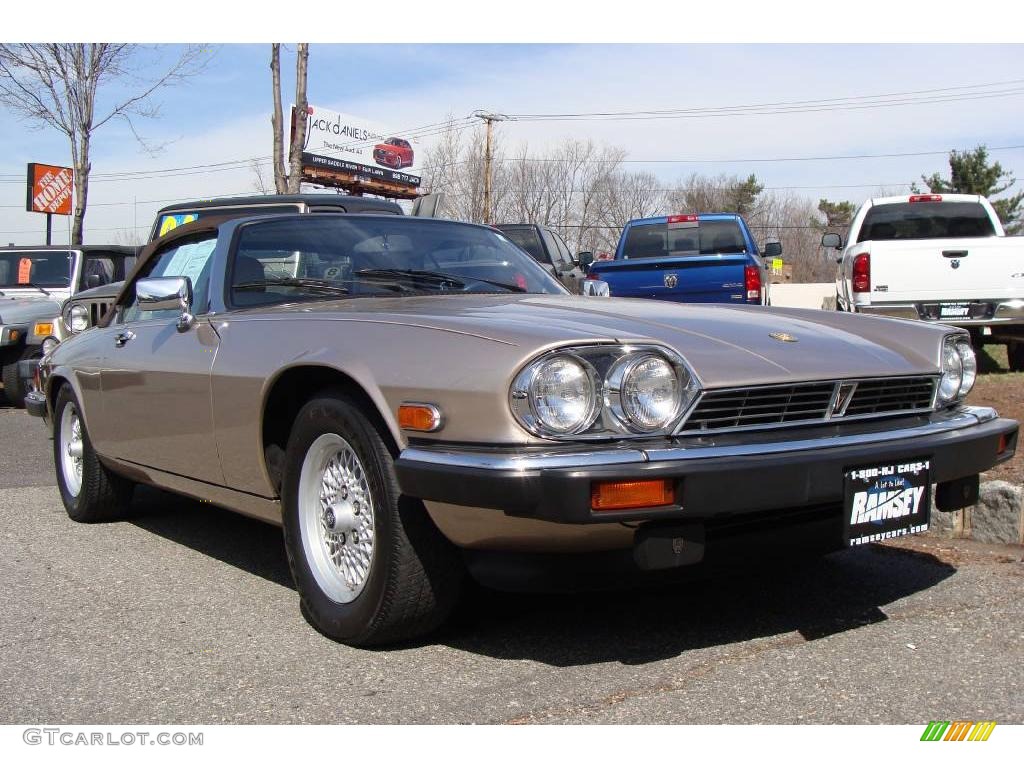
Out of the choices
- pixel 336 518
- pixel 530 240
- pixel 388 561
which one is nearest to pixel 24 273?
pixel 530 240

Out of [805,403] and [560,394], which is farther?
[805,403]

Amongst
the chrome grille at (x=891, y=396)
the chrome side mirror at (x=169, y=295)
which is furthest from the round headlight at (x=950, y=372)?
the chrome side mirror at (x=169, y=295)

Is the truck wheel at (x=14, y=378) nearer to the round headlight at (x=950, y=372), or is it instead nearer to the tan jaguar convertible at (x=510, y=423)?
the tan jaguar convertible at (x=510, y=423)

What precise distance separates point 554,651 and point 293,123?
16.0 m

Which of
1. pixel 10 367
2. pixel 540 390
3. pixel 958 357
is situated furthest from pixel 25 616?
pixel 10 367

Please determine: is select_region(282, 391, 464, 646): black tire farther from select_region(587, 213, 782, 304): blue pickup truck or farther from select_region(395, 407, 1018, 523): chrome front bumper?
select_region(587, 213, 782, 304): blue pickup truck

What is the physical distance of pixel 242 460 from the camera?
3.76 meters

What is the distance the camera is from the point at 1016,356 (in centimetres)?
1038

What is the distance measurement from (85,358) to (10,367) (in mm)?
6513

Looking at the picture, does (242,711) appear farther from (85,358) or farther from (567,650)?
(85,358)

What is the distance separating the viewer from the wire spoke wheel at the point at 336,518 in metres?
3.29

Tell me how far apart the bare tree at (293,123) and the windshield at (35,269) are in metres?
5.12

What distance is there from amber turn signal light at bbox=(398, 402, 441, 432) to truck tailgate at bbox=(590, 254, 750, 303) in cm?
752

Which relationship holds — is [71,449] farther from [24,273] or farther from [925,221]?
[925,221]
